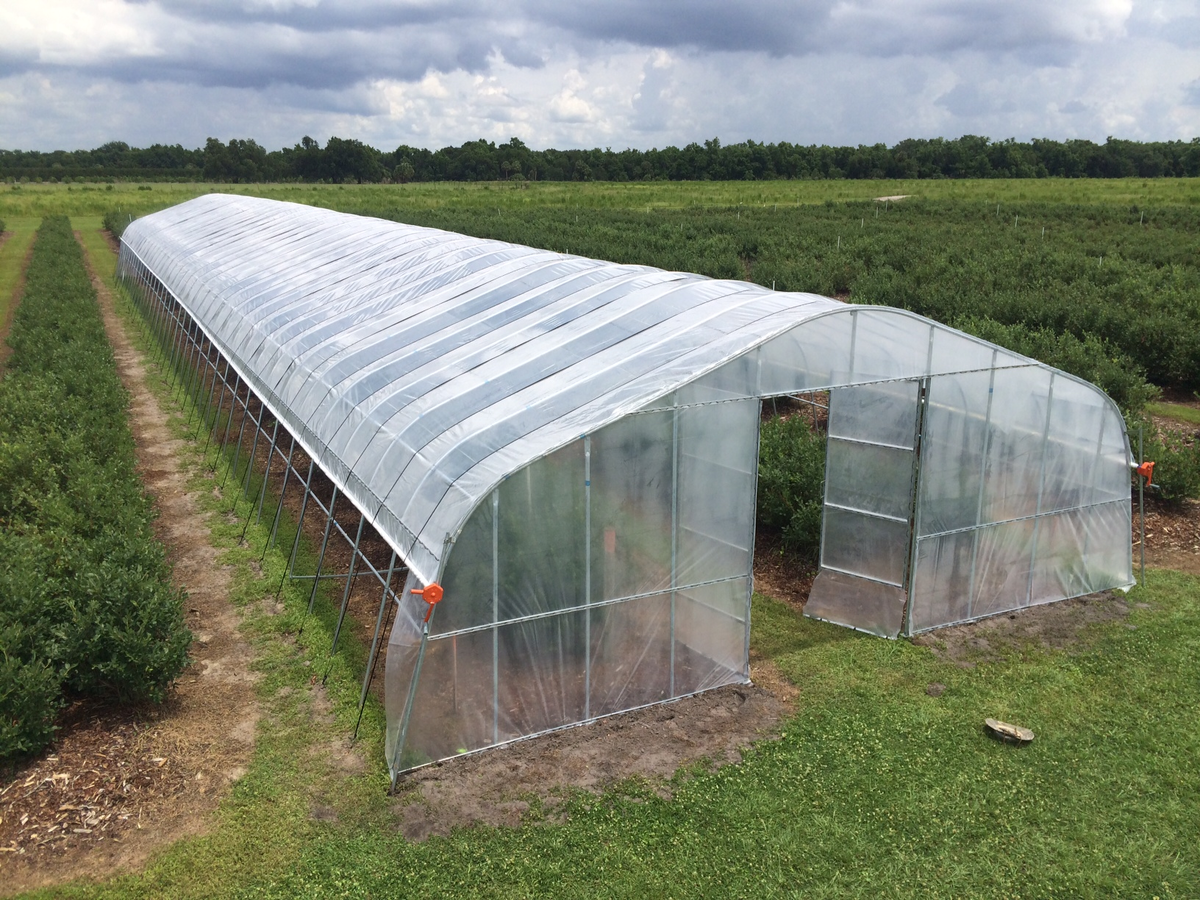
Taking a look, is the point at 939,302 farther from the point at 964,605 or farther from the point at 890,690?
the point at 890,690

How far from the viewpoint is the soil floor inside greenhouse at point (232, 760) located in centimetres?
788

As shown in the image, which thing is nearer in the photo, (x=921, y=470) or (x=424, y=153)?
(x=921, y=470)

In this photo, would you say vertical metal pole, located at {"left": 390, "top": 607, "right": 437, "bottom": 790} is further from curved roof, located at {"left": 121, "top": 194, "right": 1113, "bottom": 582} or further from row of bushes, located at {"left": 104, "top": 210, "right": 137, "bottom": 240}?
row of bushes, located at {"left": 104, "top": 210, "right": 137, "bottom": 240}

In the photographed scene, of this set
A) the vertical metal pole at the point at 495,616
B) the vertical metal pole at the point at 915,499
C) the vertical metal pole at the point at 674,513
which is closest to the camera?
the vertical metal pole at the point at 495,616

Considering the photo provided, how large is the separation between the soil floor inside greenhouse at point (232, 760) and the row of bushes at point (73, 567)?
0.46 m

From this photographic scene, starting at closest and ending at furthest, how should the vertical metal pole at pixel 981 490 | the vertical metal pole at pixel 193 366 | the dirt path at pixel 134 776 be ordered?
the dirt path at pixel 134 776 → the vertical metal pole at pixel 981 490 → the vertical metal pole at pixel 193 366

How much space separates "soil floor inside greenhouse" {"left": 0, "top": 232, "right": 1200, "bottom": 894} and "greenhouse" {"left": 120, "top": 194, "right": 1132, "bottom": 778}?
0.30 meters

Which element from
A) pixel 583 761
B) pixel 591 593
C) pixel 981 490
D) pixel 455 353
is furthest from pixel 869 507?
pixel 455 353

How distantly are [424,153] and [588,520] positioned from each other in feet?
425

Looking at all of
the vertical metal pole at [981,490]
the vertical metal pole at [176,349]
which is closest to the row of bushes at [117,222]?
the vertical metal pole at [176,349]

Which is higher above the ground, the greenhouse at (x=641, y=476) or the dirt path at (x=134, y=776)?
the greenhouse at (x=641, y=476)

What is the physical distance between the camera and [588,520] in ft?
29.6

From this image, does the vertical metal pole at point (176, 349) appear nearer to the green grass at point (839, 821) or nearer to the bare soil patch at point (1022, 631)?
the green grass at point (839, 821)

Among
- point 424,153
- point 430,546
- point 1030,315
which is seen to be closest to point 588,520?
point 430,546
